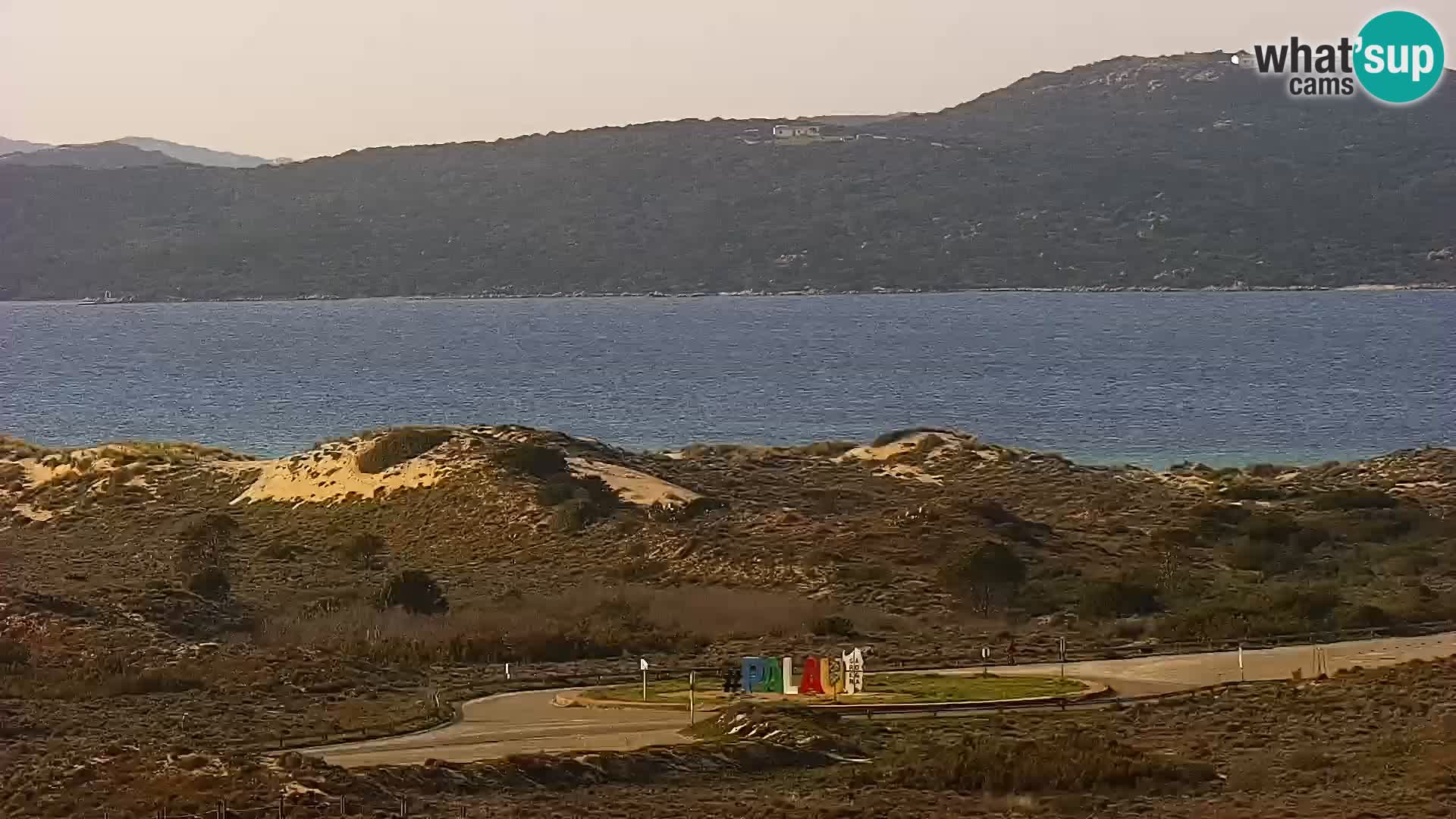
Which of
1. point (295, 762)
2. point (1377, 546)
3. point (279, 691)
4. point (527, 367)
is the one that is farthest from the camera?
→ point (527, 367)

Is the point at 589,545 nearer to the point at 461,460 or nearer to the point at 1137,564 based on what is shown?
the point at 461,460

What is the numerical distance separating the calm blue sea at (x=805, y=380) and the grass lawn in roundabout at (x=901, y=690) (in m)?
53.5

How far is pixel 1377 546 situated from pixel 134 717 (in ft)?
98.5

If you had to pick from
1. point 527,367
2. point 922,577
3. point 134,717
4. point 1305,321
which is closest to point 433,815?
point 134,717

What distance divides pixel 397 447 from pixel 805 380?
68305mm

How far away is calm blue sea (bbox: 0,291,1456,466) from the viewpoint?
9744 cm

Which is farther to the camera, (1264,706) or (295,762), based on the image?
(1264,706)

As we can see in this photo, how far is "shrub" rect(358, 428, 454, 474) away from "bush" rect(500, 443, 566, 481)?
382 cm

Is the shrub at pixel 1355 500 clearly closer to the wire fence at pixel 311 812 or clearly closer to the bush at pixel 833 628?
the bush at pixel 833 628

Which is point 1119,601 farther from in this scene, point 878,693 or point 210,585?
point 210,585

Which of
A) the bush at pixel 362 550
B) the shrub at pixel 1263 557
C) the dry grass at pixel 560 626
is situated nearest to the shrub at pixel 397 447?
the bush at pixel 362 550

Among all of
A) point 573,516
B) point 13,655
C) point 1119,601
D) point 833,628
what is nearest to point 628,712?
point 833,628

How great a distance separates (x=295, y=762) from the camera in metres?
23.6

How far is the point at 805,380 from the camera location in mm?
128125
